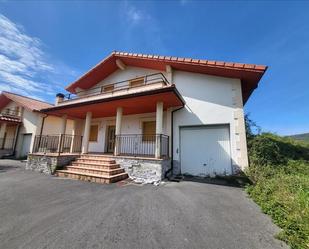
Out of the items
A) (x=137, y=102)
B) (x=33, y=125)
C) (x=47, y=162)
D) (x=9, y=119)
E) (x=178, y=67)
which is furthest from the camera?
(x=9, y=119)

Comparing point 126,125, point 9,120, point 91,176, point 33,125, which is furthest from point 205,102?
point 9,120

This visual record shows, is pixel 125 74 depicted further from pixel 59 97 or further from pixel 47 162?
pixel 47 162

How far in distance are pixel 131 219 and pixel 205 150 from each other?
5.39 m

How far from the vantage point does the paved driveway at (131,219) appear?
8.31 feet

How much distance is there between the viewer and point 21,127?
51.4 ft

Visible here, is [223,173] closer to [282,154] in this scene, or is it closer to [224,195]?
[224,195]

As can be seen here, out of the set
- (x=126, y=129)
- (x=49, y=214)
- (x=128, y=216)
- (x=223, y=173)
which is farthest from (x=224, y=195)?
(x=126, y=129)

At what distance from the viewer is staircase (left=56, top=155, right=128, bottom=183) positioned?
6534 mm

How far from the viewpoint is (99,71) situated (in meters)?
11.6

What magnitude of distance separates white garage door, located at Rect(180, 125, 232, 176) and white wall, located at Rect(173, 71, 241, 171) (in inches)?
10.7

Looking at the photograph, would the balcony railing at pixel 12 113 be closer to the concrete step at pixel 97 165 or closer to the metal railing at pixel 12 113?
the metal railing at pixel 12 113

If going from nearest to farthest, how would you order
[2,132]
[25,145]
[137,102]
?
[137,102] < [25,145] < [2,132]

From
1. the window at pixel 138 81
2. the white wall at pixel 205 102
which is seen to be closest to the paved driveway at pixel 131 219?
the white wall at pixel 205 102

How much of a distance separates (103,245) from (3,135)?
2126cm
